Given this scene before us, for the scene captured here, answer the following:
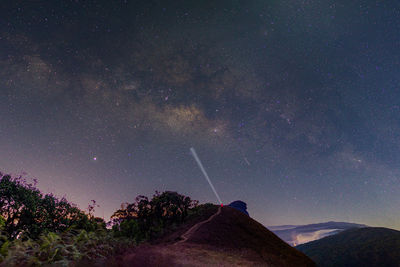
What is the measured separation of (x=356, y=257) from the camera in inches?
2958

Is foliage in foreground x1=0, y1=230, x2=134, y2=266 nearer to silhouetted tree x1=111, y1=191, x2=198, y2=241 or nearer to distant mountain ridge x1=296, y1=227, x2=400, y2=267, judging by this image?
silhouetted tree x1=111, y1=191, x2=198, y2=241

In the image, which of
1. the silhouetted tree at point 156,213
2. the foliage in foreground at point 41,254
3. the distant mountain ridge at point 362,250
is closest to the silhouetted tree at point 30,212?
the silhouetted tree at point 156,213

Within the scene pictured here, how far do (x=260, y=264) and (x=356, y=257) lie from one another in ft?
307

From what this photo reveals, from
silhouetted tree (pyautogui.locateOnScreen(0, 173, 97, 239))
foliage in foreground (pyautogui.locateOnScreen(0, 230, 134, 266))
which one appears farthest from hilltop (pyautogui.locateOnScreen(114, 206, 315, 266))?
silhouetted tree (pyautogui.locateOnScreen(0, 173, 97, 239))

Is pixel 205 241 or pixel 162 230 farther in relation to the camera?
pixel 162 230

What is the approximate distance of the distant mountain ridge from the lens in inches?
2655

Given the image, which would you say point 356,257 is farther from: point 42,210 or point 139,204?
point 42,210

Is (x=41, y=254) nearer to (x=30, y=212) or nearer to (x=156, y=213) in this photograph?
(x=156, y=213)

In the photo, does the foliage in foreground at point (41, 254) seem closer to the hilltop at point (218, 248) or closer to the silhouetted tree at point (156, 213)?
the hilltop at point (218, 248)

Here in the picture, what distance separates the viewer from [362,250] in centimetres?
7725

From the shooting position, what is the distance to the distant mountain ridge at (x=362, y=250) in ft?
221

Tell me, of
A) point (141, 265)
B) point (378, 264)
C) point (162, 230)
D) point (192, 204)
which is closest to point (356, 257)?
point (378, 264)

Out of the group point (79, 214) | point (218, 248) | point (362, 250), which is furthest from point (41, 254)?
point (362, 250)

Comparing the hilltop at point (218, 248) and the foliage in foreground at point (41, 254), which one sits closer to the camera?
the foliage in foreground at point (41, 254)
